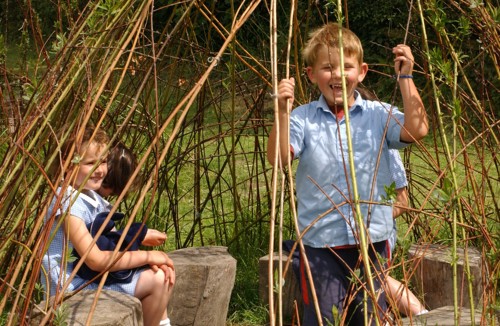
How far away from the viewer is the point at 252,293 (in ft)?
13.8

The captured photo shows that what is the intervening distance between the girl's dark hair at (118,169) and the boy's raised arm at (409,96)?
3.16 ft

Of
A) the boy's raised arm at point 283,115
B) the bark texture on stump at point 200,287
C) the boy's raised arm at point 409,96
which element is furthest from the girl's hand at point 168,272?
the boy's raised arm at point 409,96

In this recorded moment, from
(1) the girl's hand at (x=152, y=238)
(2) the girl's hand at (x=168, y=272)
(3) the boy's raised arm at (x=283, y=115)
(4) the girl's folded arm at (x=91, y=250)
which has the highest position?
(3) the boy's raised arm at (x=283, y=115)

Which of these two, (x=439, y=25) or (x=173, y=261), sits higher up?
(x=439, y=25)

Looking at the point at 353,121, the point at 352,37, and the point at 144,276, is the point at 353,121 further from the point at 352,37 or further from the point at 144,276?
the point at 144,276

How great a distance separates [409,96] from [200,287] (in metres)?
1.08

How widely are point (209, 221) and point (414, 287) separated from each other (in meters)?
2.06

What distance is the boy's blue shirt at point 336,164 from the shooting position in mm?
3326

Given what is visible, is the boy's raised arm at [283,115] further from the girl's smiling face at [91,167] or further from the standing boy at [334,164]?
the girl's smiling face at [91,167]

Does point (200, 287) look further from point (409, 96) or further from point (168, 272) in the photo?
point (409, 96)

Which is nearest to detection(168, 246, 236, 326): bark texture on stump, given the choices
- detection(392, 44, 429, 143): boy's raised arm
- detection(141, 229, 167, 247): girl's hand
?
detection(141, 229, 167, 247): girl's hand

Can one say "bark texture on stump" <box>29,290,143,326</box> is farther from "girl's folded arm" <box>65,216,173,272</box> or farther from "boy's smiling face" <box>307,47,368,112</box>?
"boy's smiling face" <box>307,47,368,112</box>

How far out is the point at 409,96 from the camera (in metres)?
3.04

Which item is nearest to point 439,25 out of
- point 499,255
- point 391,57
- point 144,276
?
point 499,255
